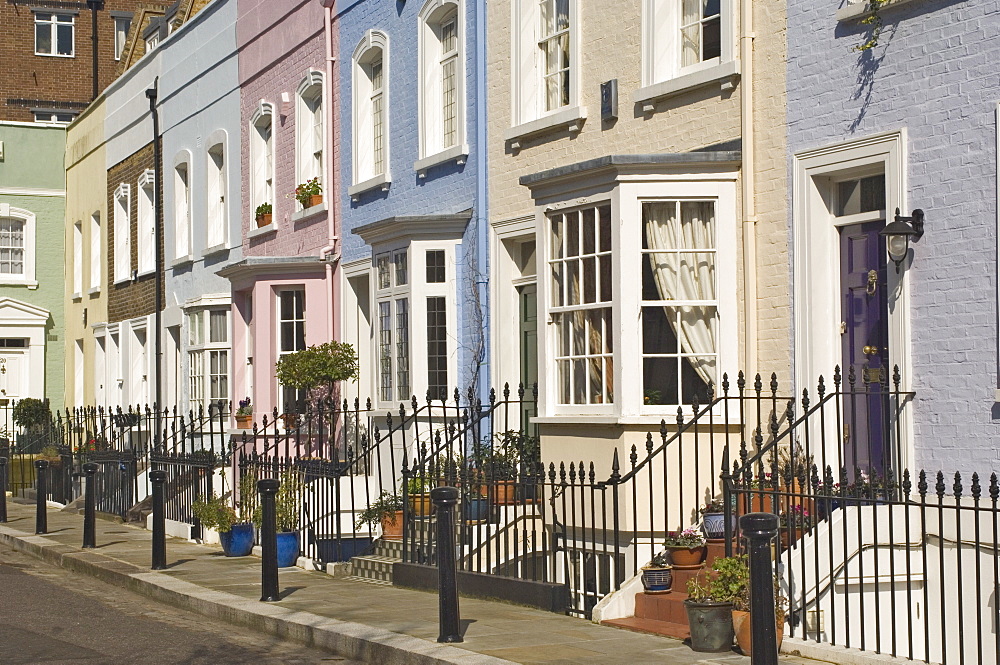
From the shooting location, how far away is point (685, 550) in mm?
10344

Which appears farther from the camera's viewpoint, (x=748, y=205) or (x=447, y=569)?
(x=748, y=205)

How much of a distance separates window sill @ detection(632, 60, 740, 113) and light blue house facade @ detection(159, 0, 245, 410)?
9774mm

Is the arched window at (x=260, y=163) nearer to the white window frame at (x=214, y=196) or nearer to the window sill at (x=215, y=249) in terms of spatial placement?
the window sill at (x=215, y=249)

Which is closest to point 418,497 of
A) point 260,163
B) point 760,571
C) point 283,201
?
point 760,571

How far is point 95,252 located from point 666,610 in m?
22.0

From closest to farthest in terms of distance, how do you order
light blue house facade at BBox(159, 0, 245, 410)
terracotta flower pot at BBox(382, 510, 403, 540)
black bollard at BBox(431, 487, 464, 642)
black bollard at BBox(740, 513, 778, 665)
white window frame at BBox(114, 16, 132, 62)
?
black bollard at BBox(740, 513, 778, 665), black bollard at BBox(431, 487, 464, 642), terracotta flower pot at BBox(382, 510, 403, 540), light blue house facade at BBox(159, 0, 245, 410), white window frame at BBox(114, 16, 132, 62)

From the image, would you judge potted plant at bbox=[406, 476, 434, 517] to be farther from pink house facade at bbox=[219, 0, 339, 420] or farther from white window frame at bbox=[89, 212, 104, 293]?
white window frame at bbox=[89, 212, 104, 293]

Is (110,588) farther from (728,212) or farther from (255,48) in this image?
(255,48)

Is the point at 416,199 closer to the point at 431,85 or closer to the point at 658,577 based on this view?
the point at 431,85

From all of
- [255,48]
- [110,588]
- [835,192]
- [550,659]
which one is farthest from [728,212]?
[255,48]

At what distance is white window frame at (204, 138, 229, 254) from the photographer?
23188 mm

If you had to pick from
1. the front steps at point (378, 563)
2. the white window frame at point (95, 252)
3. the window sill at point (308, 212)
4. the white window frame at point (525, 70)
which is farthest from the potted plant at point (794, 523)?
the white window frame at point (95, 252)

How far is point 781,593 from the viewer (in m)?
9.38

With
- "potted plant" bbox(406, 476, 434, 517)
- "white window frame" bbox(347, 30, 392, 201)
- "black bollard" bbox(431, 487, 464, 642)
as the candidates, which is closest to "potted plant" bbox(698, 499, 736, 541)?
"black bollard" bbox(431, 487, 464, 642)
